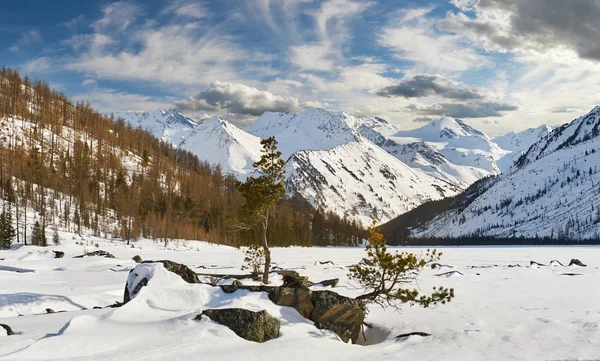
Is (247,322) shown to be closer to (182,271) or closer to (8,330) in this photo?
(8,330)

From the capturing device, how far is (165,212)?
394 feet

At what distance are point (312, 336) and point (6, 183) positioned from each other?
346 ft

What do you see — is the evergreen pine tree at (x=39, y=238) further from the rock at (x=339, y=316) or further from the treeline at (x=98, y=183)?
the rock at (x=339, y=316)

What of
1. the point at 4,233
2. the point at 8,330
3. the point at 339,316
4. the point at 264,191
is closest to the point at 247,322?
the point at 339,316

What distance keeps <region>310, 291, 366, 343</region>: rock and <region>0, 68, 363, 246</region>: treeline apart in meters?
52.4

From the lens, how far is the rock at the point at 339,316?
677 inches

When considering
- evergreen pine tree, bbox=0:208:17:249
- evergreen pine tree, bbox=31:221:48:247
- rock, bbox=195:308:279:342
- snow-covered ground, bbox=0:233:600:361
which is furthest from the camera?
evergreen pine tree, bbox=31:221:48:247

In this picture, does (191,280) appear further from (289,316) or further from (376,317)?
(376,317)

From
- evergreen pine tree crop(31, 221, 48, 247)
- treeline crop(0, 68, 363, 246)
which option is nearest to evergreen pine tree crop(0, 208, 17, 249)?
evergreen pine tree crop(31, 221, 48, 247)

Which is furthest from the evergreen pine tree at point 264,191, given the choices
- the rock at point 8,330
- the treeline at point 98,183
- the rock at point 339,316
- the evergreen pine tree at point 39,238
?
the evergreen pine tree at point 39,238

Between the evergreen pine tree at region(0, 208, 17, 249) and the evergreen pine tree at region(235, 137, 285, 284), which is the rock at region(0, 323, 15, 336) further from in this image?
the evergreen pine tree at region(0, 208, 17, 249)

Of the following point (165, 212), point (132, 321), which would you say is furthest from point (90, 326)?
point (165, 212)

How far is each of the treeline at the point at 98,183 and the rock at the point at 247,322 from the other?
54.3 metres

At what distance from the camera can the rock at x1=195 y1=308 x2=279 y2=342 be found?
14828mm
